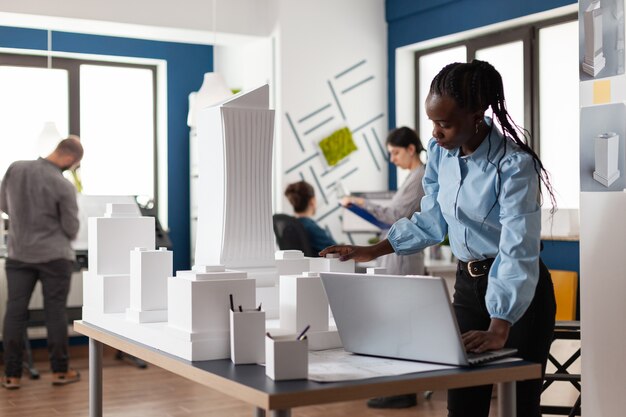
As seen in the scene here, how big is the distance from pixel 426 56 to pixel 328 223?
1.53 metres

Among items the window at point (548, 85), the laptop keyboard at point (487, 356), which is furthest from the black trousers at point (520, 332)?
the window at point (548, 85)

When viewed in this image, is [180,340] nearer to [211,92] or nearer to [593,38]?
[593,38]

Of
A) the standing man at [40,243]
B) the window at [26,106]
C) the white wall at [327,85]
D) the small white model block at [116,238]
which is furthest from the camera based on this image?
the window at [26,106]

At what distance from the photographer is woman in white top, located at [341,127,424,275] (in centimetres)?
420

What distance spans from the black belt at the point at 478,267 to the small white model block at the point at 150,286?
2.66 feet

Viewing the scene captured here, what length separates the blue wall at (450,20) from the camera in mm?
5391

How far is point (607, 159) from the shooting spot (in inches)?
104

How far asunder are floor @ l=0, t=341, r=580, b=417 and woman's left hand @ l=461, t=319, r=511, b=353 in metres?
2.64

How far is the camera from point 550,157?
18.6 ft

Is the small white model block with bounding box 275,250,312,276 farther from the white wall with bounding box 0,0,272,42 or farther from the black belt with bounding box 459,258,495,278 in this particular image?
the white wall with bounding box 0,0,272,42

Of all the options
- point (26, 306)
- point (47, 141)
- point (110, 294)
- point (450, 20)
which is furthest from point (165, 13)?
point (110, 294)

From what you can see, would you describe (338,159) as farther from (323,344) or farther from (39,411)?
(323,344)

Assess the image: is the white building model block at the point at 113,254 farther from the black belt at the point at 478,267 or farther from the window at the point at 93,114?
the window at the point at 93,114

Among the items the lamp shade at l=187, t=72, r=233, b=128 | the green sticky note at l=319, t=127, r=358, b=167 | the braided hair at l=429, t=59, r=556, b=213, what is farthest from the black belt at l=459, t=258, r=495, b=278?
the green sticky note at l=319, t=127, r=358, b=167
